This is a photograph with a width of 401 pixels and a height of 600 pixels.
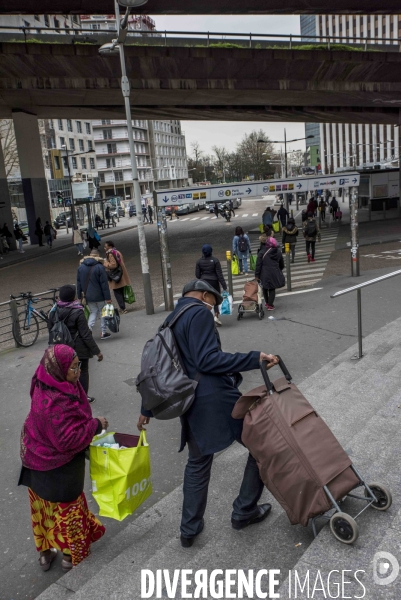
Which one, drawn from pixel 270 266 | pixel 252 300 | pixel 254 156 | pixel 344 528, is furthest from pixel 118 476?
pixel 254 156

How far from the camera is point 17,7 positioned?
25375mm

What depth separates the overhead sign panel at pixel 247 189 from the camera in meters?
12.2

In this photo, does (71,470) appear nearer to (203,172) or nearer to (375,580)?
(375,580)

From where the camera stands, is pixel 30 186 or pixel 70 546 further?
pixel 30 186

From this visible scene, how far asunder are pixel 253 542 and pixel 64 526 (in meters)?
1.27

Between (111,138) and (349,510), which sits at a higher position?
(111,138)

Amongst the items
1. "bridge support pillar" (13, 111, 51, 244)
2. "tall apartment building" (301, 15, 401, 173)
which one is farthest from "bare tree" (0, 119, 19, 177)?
"tall apartment building" (301, 15, 401, 173)

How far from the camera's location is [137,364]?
27.9 feet

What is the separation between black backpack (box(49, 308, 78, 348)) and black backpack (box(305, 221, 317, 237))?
13.2 m

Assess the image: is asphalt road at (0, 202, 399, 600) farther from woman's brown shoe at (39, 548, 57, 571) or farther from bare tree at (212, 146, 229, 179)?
bare tree at (212, 146, 229, 179)

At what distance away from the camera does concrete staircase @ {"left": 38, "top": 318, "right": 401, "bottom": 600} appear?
9.29 ft

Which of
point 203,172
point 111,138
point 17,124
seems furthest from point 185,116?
point 203,172

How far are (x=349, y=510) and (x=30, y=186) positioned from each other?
3407 centimetres

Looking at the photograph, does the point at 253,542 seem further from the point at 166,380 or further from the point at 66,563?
the point at 66,563
